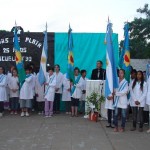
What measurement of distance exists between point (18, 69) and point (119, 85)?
4122 millimetres

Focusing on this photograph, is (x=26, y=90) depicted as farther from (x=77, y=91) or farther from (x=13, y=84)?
(x=77, y=91)

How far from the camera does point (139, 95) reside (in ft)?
32.9

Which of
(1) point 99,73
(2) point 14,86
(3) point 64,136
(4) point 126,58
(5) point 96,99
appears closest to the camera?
(3) point 64,136

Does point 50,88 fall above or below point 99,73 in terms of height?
below

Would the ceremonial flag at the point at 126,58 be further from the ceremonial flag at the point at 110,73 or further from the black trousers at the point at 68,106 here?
the black trousers at the point at 68,106

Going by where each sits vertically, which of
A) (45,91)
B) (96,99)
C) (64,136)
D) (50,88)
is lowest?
(64,136)

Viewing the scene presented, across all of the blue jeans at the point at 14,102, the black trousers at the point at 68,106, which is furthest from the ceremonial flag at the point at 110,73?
the blue jeans at the point at 14,102

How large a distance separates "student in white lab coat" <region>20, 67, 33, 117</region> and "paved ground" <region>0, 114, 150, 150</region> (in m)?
0.97

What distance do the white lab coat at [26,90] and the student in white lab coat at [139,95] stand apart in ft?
13.3

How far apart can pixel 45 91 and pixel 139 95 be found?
388cm

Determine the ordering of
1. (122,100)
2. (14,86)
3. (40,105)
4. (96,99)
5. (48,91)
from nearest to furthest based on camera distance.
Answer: (122,100) → (96,99) → (48,91) → (14,86) → (40,105)

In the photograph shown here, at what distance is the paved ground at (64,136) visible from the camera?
8081mm

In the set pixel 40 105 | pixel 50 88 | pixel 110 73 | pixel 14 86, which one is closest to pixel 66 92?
pixel 50 88

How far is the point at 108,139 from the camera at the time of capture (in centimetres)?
885
